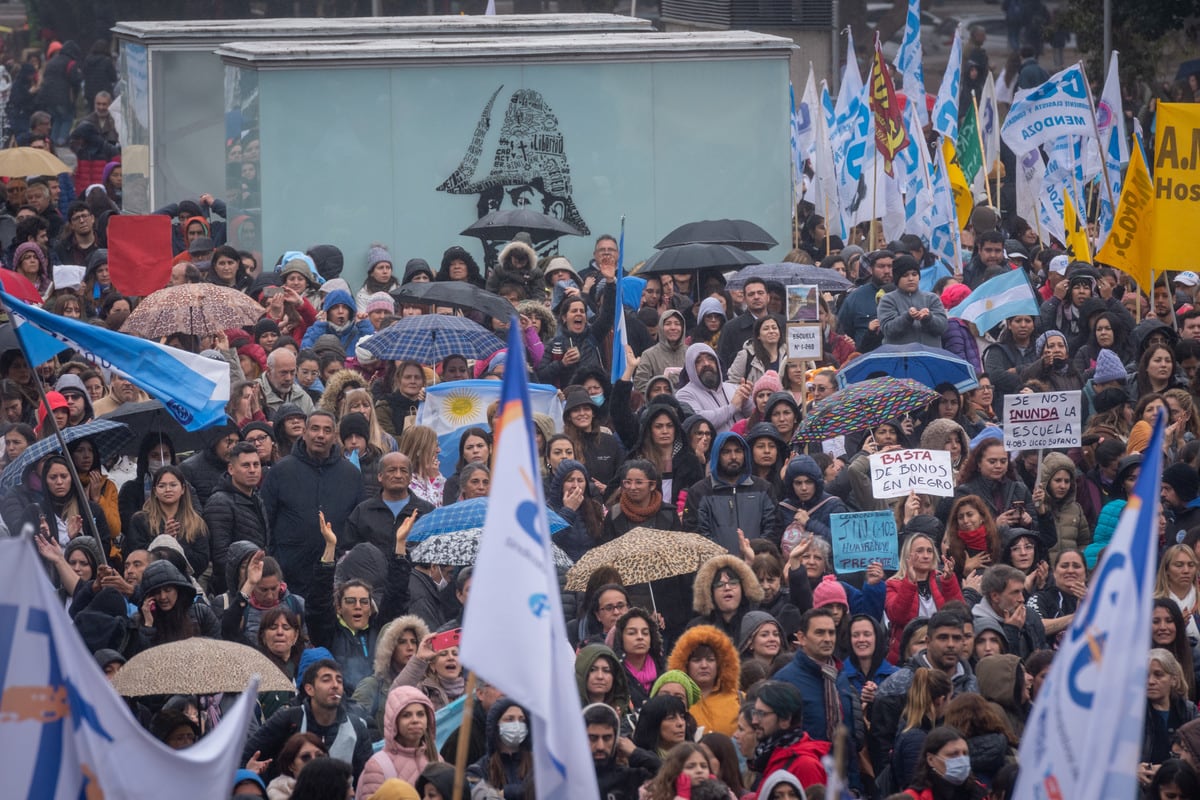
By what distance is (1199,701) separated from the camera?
33.2 feet

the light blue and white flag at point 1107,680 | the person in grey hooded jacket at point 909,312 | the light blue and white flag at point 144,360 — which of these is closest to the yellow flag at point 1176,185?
the person in grey hooded jacket at point 909,312

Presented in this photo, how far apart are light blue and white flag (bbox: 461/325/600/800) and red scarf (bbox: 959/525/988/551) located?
508cm

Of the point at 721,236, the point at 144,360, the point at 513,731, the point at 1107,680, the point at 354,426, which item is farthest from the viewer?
the point at 721,236

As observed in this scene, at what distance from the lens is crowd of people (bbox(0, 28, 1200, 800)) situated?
8.76m

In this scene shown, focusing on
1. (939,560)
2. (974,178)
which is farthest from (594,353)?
(974,178)

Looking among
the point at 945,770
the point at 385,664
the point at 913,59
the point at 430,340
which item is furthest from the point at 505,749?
the point at 913,59

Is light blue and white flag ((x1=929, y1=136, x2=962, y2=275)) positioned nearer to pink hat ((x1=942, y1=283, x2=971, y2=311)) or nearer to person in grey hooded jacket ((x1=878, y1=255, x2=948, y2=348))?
pink hat ((x1=942, y1=283, x2=971, y2=311))

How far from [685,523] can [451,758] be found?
10.4ft

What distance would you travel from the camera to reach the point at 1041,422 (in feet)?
39.7

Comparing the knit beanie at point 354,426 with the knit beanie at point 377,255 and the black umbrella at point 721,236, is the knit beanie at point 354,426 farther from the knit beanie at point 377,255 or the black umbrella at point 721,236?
the black umbrella at point 721,236

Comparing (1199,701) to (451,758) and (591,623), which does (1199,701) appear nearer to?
(591,623)

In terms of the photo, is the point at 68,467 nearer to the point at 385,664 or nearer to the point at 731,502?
the point at 385,664

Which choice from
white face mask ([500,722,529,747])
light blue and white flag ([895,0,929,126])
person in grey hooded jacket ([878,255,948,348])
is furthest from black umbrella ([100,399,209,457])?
light blue and white flag ([895,0,929,126])

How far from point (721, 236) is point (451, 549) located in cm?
885
